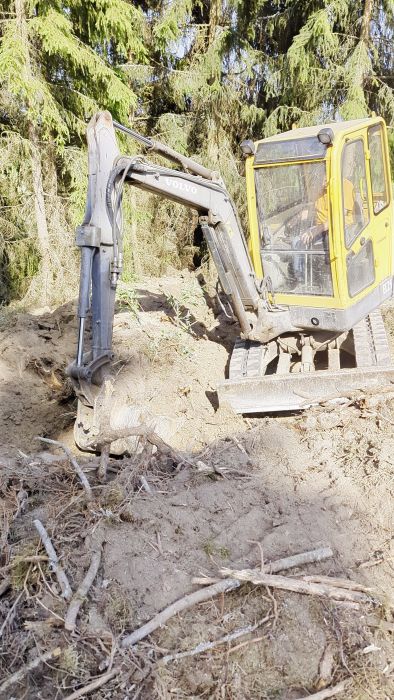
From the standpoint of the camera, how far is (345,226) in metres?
5.39

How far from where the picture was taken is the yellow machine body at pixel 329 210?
17.4ft

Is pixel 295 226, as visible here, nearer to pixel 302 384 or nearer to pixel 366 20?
pixel 302 384

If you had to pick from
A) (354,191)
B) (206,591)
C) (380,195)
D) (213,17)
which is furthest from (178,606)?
(213,17)

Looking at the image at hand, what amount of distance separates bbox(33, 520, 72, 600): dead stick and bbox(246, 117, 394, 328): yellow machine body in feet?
12.3

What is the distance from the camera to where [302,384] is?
5.48 meters

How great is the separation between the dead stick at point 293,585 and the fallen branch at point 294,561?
7 cm

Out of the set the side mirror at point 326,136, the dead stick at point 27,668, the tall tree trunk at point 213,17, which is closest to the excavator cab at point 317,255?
the side mirror at point 326,136

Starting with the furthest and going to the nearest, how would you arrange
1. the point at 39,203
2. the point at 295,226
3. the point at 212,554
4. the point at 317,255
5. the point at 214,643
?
the point at 39,203 → the point at 295,226 → the point at 317,255 → the point at 212,554 → the point at 214,643

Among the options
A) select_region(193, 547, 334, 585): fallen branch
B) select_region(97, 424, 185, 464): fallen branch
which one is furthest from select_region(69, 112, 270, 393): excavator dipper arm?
select_region(193, 547, 334, 585): fallen branch

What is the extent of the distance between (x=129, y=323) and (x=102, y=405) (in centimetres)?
245

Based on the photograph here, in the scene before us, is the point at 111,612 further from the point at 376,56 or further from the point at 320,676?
the point at 376,56

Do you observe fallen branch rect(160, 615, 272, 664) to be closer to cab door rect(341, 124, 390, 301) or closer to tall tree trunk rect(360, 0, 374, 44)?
cab door rect(341, 124, 390, 301)

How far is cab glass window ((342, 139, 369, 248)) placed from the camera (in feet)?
17.6

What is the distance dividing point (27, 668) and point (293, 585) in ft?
Result: 4.21
